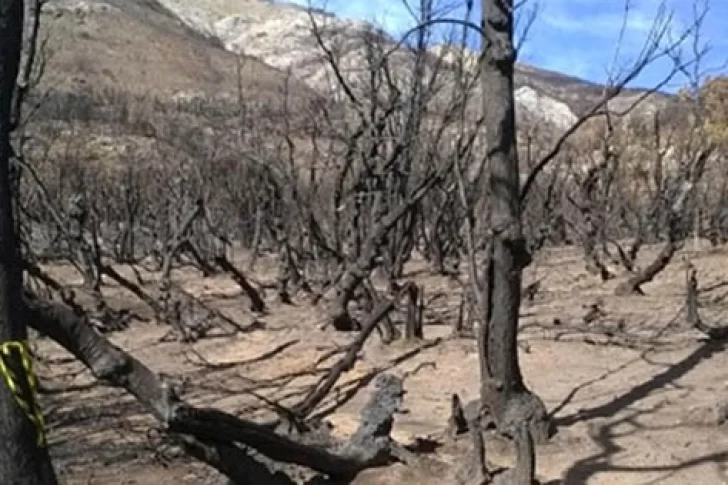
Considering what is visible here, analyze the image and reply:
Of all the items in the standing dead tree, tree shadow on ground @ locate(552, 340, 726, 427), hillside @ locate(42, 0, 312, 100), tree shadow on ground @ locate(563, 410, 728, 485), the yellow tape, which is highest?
hillside @ locate(42, 0, 312, 100)

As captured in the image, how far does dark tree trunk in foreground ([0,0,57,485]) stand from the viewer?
169 inches

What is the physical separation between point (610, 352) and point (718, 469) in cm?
287

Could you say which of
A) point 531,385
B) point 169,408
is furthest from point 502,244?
point 169,408

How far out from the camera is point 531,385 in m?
7.95

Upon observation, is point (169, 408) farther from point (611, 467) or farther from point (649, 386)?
point (649, 386)

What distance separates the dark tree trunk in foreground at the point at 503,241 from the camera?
6371 mm

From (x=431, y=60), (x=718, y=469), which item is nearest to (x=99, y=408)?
(x=718, y=469)

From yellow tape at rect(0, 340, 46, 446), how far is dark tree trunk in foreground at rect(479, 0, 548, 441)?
276 centimetres

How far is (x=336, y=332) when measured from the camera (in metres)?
10.9

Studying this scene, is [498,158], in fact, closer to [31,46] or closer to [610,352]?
[610,352]

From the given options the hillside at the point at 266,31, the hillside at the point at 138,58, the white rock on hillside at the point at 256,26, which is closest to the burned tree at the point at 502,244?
the hillside at the point at 138,58

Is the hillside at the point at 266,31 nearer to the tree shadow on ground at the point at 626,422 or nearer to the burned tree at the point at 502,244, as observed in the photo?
the tree shadow on ground at the point at 626,422

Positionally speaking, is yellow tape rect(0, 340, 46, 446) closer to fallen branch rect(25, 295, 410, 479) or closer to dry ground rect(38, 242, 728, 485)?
fallen branch rect(25, 295, 410, 479)

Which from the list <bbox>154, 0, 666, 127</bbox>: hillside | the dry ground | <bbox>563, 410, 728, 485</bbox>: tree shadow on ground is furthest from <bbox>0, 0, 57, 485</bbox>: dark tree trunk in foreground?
<bbox>154, 0, 666, 127</bbox>: hillside
